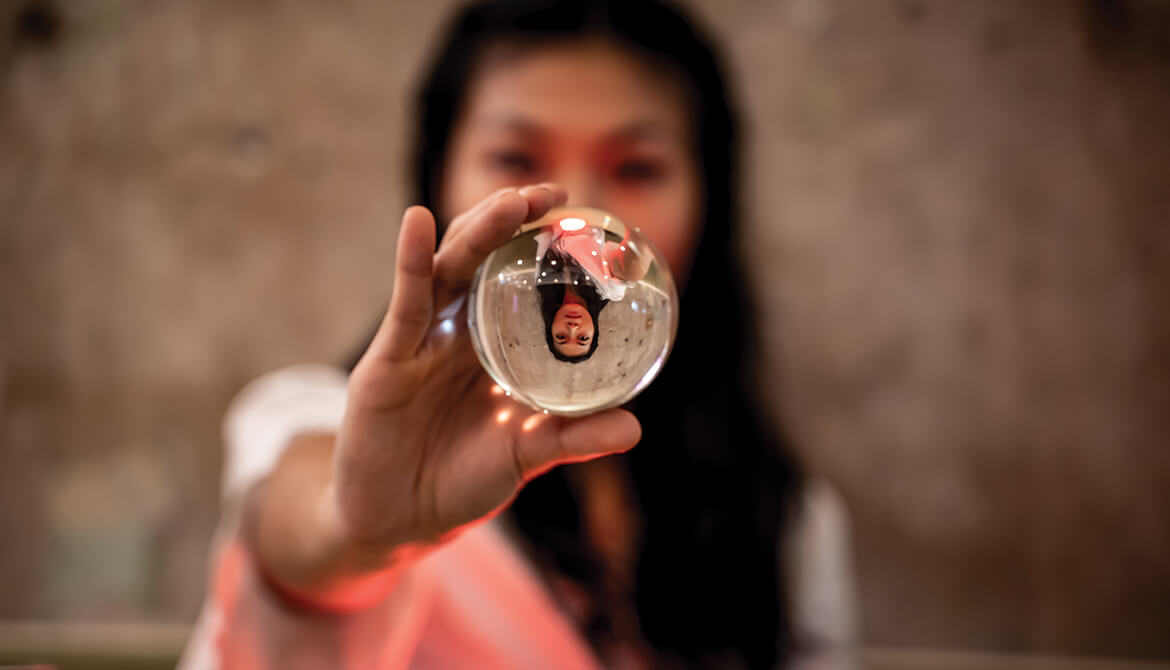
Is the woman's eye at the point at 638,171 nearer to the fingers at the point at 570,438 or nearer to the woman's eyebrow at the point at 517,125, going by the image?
the woman's eyebrow at the point at 517,125

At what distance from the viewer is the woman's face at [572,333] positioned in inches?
11.1

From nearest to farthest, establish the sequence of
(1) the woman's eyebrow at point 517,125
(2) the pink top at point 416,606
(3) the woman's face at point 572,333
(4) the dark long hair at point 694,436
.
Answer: (3) the woman's face at point 572,333 < (2) the pink top at point 416,606 < (1) the woman's eyebrow at point 517,125 < (4) the dark long hair at point 694,436

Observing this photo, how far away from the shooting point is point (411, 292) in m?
0.31

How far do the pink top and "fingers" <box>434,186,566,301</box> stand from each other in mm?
302

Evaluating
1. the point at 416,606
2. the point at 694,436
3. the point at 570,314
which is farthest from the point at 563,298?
the point at 694,436

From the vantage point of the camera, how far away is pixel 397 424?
1.14 ft

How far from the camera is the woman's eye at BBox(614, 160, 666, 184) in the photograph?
75 centimetres

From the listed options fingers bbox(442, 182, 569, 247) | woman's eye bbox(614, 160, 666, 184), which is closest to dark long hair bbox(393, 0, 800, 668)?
woman's eye bbox(614, 160, 666, 184)

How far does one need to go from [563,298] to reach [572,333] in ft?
0.06

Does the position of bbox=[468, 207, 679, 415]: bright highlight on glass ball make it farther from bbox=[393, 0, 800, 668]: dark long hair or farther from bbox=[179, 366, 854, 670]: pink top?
bbox=[393, 0, 800, 668]: dark long hair

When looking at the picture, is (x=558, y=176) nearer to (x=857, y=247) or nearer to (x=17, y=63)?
(x=857, y=247)

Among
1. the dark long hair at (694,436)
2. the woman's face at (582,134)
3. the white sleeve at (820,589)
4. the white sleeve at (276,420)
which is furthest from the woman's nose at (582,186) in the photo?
the white sleeve at (820,589)

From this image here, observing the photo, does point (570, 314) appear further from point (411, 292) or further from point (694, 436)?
point (694, 436)

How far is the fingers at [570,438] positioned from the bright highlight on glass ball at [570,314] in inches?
0.7
